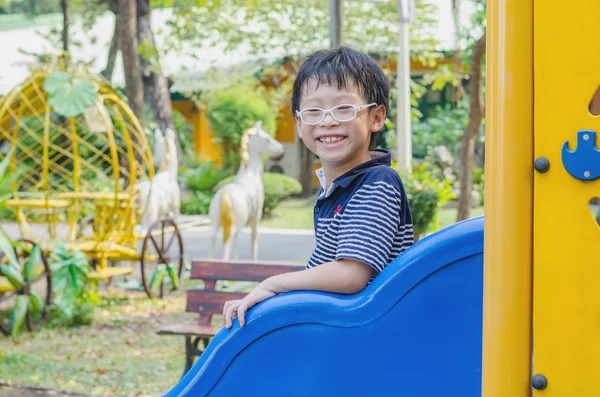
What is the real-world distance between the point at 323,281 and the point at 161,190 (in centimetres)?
721

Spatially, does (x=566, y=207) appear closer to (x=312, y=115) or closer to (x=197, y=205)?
(x=312, y=115)

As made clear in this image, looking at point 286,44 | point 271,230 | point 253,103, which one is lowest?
point 271,230

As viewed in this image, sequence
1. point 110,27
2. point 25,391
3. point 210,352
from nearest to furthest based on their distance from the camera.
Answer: point 210,352 → point 25,391 → point 110,27

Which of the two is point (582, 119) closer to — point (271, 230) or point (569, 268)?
point (569, 268)

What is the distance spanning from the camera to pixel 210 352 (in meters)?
1.97

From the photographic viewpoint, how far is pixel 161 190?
891 cm

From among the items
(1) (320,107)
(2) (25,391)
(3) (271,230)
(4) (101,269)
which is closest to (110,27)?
(3) (271,230)

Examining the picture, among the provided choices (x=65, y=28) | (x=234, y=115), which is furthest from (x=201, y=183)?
(x=65, y=28)

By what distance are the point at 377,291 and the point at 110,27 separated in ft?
80.5

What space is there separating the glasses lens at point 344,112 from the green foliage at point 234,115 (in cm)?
1596

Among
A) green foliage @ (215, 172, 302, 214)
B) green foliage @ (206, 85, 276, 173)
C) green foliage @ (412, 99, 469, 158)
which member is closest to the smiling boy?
green foliage @ (215, 172, 302, 214)

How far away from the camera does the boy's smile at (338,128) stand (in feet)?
6.56

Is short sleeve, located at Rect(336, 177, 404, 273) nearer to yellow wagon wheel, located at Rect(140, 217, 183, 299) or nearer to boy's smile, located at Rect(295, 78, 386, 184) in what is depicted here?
boy's smile, located at Rect(295, 78, 386, 184)

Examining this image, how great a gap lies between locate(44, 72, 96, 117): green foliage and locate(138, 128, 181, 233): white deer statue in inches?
47.0
